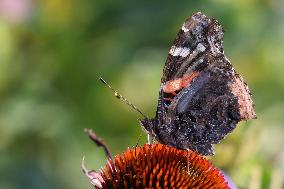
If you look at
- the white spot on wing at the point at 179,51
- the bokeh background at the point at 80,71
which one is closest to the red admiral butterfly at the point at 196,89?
the white spot on wing at the point at 179,51

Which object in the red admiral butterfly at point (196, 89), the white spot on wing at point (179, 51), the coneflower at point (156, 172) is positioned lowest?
the coneflower at point (156, 172)

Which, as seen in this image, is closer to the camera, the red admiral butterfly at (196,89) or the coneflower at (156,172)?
the coneflower at (156,172)

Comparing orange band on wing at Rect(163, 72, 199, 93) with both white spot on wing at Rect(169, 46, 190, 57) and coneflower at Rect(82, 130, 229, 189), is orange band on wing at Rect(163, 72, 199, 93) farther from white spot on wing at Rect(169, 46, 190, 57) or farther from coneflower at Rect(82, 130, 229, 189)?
coneflower at Rect(82, 130, 229, 189)

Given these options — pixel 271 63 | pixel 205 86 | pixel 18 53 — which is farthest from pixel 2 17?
pixel 205 86

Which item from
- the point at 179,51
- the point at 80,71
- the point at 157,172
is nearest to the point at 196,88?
the point at 179,51

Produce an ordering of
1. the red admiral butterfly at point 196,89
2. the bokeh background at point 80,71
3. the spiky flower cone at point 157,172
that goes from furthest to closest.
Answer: the bokeh background at point 80,71, the red admiral butterfly at point 196,89, the spiky flower cone at point 157,172

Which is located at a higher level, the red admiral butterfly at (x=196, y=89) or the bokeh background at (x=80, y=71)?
the bokeh background at (x=80, y=71)

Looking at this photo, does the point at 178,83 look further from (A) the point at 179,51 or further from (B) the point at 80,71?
(B) the point at 80,71

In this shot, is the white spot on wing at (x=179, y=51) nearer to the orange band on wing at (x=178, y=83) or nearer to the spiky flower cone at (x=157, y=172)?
the orange band on wing at (x=178, y=83)

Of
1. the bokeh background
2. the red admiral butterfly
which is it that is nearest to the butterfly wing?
the red admiral butterfly
